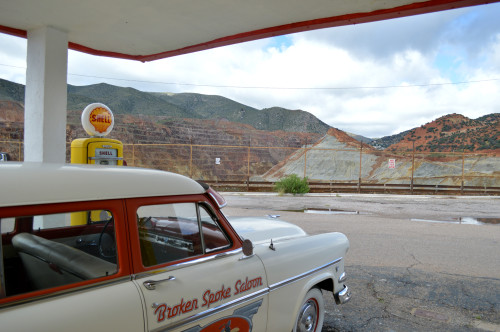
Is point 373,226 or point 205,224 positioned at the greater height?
point 205,224

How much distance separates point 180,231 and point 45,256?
80 centimetres

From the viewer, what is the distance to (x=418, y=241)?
7.66m

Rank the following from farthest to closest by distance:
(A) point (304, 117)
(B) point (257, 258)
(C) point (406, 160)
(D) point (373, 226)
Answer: (A) point (304, 117), (C) point (406, 160), (D) point (373, 226), (B) point (257, 258)

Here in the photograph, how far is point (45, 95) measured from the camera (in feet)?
16.6

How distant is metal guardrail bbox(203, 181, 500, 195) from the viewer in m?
19.4

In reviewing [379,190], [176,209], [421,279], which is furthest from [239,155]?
[176,209]

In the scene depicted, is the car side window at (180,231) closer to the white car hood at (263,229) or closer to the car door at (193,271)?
the car door at (193,271)

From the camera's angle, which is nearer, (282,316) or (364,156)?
(282,316)

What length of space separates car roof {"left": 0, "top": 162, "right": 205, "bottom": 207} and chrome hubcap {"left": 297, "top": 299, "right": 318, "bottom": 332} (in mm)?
1502

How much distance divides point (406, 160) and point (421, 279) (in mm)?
26188

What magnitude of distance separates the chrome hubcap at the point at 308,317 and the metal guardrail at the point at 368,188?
15.9 m

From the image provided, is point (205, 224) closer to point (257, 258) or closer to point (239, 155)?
point (257, 258)

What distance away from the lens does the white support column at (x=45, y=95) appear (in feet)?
16.5

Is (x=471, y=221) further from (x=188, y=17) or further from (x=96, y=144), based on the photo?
(x=96, y=144)
